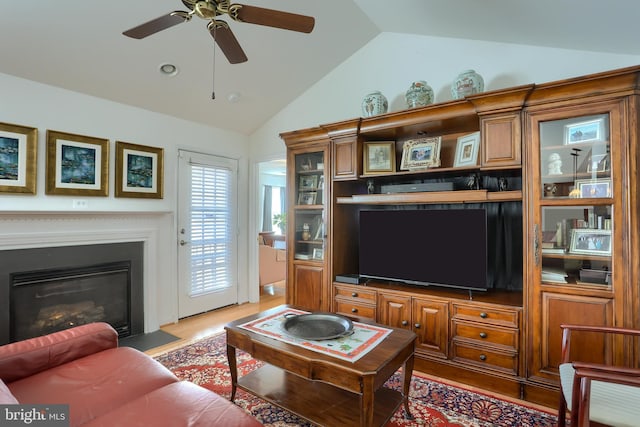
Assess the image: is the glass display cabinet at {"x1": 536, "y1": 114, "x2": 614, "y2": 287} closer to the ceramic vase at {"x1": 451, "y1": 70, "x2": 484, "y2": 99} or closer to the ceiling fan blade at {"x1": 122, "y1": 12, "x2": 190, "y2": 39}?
the ceramic vase at {"x1": 451, "y1": 70, "x2": 484, "y2": 99}

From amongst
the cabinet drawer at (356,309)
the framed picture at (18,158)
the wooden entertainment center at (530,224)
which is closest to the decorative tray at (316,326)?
the wooden entertainment center at (530,224)

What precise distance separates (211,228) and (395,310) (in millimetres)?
2494

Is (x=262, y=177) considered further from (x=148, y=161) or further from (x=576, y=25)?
(x=576, y=25)

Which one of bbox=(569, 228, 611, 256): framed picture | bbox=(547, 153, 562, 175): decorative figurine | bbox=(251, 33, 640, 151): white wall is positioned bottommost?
bbox=(569, 228, 611, 256): framed picture

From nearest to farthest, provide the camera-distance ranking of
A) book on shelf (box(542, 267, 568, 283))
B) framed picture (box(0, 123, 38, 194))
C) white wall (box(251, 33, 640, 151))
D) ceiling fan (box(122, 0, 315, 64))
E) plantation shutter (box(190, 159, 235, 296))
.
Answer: ceiling fan (box(122, 0, 315, 64))
book on shelf (box(542, 267, 568, 283))
white wall (box(251, 33, 640, 151))
framed picture (box(0, 123, 38, 194))
plantation shutter (box(190, 159, 235, 296))

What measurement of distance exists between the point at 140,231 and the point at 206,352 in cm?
143

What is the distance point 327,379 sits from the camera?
1651mm

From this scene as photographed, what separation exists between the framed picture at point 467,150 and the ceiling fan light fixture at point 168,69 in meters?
2.60

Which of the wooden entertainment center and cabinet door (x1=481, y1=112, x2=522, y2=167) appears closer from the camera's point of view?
the wooden entertainment center

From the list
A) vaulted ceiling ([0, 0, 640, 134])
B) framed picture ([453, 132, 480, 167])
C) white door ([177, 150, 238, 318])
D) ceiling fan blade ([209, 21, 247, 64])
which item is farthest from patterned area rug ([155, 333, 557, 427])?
vaulted ceiling ([0, 0, 640, 134])

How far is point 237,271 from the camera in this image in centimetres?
447

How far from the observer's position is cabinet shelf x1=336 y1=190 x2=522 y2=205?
2367 millimetres

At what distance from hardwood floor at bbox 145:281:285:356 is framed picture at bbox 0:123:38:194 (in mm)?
1744

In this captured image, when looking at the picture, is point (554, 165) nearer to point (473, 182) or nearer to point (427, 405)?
point (473, 182)
